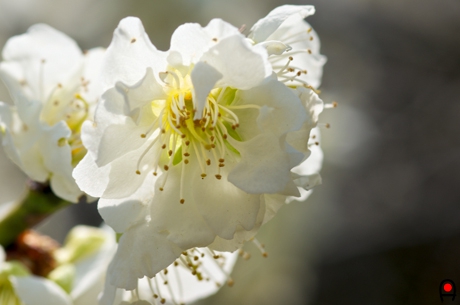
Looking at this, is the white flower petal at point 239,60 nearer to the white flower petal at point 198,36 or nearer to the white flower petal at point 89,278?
the white flower petal at point 198,36

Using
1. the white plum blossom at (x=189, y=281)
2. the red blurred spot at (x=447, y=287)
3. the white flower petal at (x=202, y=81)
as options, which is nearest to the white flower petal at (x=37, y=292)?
the white plum blossom at (x=189, y=281)

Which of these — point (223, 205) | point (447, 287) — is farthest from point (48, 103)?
point (447, 287)

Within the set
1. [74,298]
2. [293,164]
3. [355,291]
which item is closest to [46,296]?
[74,298]

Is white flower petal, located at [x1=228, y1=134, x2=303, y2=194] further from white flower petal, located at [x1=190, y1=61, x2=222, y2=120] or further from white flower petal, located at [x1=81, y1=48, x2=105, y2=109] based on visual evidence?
white flower petal, located at [x1=81, y1=48, x2=105, y2=109]

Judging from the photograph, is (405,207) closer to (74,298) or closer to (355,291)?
(355,291)

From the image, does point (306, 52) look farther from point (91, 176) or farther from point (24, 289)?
point (24, 289)

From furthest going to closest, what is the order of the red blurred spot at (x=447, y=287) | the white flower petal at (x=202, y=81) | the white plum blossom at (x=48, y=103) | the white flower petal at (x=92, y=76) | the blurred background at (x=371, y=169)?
the blurred background at (x=371, y=169) → the red blurred spot at (x=447, y=287) → the white flower petal at (x=92, y=76) → the white plum blossom at (x=48, y=103) → the white flower petal at (x=202, y=81)
